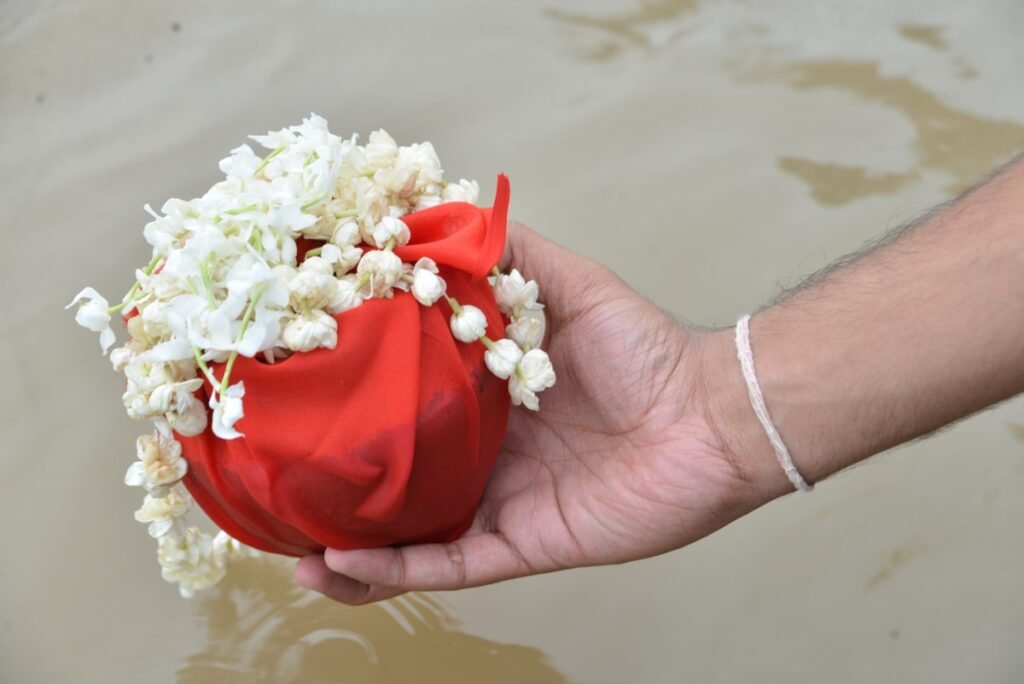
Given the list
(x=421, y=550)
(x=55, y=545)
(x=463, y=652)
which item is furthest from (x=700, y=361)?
(x=55, y=545)

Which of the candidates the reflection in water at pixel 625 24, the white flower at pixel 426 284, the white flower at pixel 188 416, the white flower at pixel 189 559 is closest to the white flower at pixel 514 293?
the white flower at pixel 426 284

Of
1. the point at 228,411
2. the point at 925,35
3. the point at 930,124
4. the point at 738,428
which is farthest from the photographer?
the point at 925,35

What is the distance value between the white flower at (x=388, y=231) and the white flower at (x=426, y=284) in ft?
0.11

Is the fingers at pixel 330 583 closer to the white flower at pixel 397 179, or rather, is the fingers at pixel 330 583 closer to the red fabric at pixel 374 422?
the red fabric at pixel 374 422

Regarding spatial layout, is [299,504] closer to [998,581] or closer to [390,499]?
[390,499]

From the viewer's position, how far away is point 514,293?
1.07 m

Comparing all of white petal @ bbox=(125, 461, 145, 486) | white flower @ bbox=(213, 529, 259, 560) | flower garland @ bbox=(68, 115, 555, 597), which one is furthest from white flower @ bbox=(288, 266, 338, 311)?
white flower @ bbox=(213, 529, 259, 560)

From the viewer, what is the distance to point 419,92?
1.93 m

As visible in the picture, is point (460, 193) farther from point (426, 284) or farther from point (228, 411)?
Result: point (228, 411)

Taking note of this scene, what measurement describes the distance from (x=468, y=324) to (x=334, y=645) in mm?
602

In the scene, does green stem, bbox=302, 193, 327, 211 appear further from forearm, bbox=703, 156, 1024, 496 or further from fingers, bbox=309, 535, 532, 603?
forearm, bbox=703, 156, 1024, 496

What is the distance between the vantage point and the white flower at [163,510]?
3.43 ft

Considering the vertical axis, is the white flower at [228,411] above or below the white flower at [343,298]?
below

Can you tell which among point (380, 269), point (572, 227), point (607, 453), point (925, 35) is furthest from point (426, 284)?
point (925, 35)
